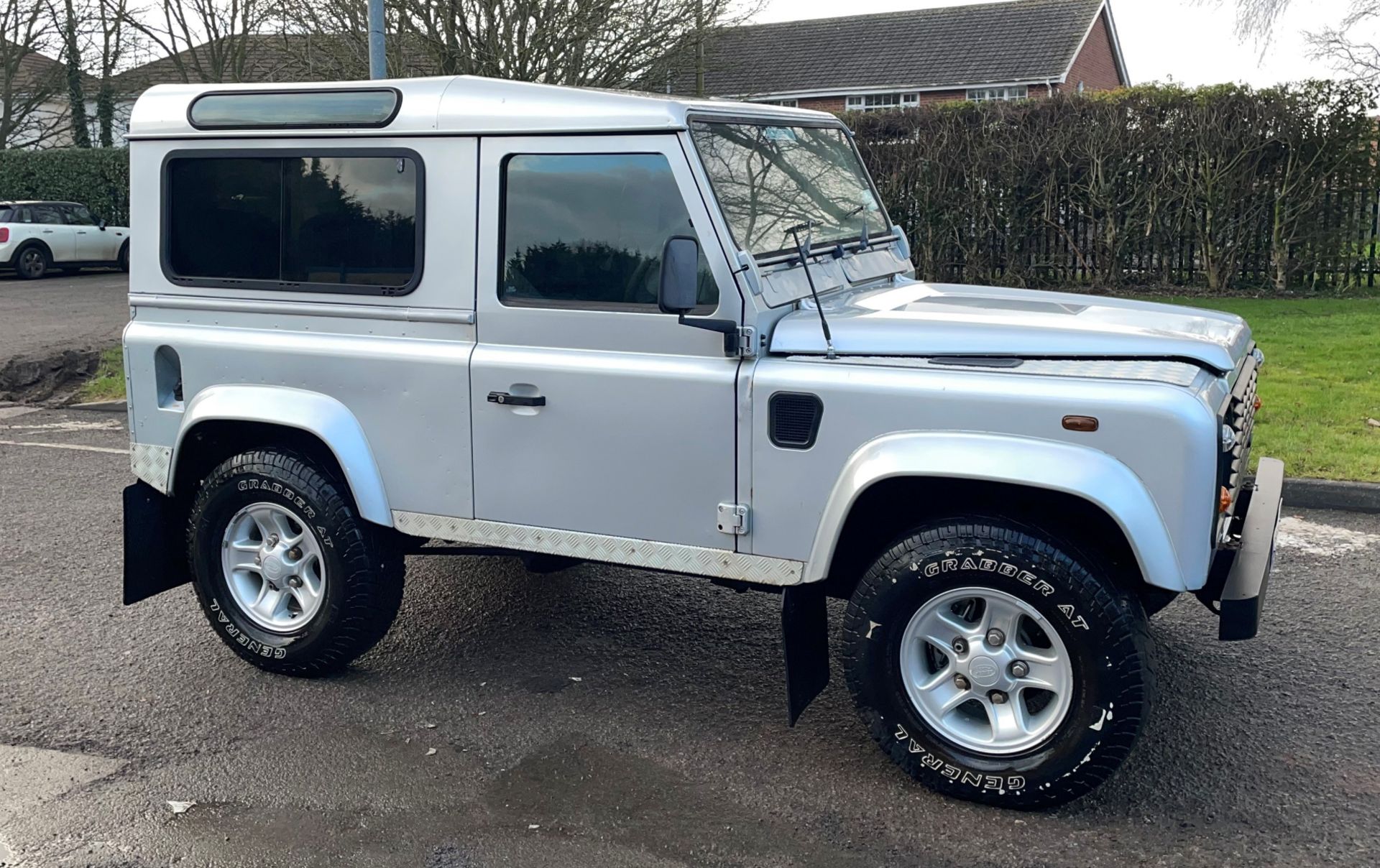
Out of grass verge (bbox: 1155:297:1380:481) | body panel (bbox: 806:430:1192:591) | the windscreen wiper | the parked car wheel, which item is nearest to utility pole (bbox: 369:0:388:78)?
the windscreen wiper

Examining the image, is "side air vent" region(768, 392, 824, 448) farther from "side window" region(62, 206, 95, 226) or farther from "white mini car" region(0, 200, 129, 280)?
"side window" region(62, 206, 95, 226)

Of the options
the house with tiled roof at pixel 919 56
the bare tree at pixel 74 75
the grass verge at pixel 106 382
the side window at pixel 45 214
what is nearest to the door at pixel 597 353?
the grass verge at pixel 106 382

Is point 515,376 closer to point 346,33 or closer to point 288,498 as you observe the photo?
point 288,498

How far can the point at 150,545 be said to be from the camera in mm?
4867

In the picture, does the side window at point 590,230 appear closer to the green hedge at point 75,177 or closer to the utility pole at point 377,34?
the utility pole at point 377,34

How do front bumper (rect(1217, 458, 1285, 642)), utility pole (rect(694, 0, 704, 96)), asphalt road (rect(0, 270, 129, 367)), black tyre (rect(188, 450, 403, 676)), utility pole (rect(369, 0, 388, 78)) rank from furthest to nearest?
1. utility pole (rect(694, 0, 704, 96))
2. asphalt road (rect(0, 270, 129, 367))
3. utility pole (rect(369, 0, 388, 78))
4. black tyre (rect(188, 450, 403, 676))
5. front bumper (rect(1217, 458, 1285, 642))

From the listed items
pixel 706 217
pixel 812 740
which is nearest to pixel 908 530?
pixel 812 740

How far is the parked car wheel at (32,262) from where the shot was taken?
22250mm

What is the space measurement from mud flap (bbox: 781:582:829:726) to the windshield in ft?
3.59

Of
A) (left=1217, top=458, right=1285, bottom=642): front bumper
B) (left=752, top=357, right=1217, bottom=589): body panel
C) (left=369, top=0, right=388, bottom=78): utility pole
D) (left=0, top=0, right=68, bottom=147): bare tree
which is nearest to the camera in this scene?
(left=752, top=357, right=1217, bottom=589): body panel

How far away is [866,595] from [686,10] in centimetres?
1640

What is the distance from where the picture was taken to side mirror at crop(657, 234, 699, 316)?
3566 millimetres

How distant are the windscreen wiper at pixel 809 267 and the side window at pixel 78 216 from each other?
73.7 feet

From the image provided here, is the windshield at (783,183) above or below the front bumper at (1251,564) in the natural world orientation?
above
